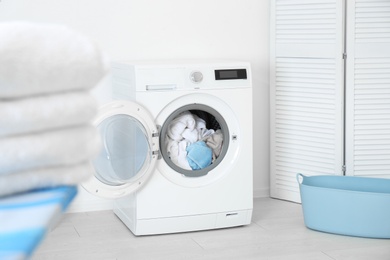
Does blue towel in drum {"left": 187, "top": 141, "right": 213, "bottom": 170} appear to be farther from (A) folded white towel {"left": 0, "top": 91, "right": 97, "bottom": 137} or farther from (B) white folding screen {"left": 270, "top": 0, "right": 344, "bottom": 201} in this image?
(A) folded white towel {"left": 0, "top": 91, "right": 97, "bottom": 137}

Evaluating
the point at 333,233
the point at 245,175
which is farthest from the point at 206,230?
the point at 333,233

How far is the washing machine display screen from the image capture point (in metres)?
3.36

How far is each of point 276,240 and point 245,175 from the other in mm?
395

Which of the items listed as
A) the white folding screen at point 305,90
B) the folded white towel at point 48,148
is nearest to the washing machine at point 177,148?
the white folding screen at point 305,90

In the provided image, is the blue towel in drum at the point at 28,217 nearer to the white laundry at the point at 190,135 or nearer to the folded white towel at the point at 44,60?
the folded white towel at the point at 44,60

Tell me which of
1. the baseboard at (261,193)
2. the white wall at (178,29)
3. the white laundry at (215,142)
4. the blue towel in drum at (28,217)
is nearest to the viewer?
the blue towel in drum at (28,217)

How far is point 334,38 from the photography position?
3682mm

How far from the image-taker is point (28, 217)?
26.5 inches

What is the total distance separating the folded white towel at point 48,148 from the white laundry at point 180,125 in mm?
2507

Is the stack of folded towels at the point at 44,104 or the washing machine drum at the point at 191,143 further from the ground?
the stack of folded towels at the point at 44,104

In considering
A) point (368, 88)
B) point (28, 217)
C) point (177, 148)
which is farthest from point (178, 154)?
point (28, 217)

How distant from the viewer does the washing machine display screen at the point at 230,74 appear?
11.0 feet

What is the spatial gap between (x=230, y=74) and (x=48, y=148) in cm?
265

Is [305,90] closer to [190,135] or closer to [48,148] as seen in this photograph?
[190,135]
